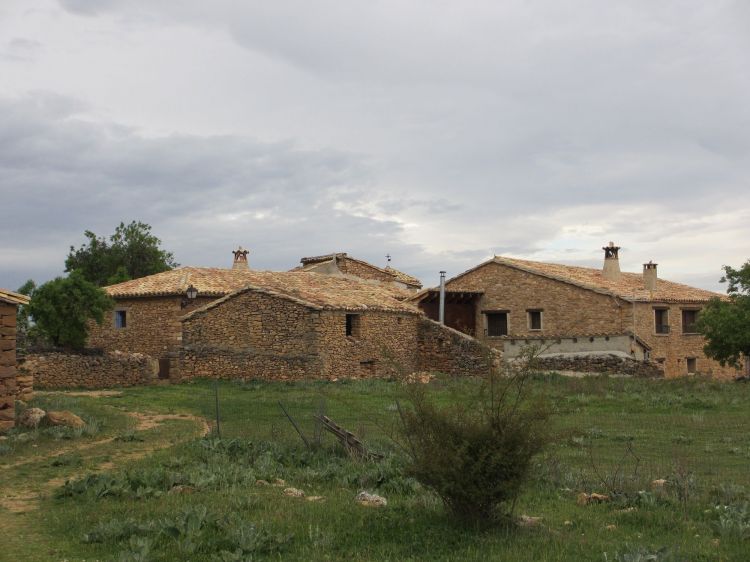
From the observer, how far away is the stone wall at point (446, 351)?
106 feet

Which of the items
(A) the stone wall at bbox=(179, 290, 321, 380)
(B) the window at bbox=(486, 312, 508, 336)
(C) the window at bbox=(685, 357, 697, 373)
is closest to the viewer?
(A) the stone wall at bbox=(179, 290, 321, 380)

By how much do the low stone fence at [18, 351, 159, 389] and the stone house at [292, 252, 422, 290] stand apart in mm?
16394

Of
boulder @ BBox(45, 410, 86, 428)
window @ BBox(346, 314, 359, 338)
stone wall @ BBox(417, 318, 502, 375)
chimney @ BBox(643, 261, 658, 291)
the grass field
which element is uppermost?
chimney @ BBox(643, 261, 658, 291)

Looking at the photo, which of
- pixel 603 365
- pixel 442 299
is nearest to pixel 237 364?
pixel 442 299

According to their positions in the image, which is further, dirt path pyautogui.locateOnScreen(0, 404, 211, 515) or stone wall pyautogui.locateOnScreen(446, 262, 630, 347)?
stone wall pyautogui.locateOnScreen(446, 262, 630, 347)

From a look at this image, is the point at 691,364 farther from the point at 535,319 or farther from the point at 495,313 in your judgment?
the point at 495,313

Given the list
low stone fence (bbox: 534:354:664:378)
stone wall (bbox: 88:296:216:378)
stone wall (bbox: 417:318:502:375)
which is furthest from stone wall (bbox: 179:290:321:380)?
low stone fence (bbox: 534:354:664:378)

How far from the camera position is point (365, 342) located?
30719mm

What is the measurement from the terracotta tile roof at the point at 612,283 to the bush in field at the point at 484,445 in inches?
1090

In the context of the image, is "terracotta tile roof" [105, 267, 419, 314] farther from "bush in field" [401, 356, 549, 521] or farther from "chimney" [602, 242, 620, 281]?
"bush in field" [401, 356, 549, 521]

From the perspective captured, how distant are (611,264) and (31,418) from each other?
98.7 ft

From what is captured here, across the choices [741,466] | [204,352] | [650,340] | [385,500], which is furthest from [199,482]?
[650,340]

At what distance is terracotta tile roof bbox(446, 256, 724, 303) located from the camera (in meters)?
35.5

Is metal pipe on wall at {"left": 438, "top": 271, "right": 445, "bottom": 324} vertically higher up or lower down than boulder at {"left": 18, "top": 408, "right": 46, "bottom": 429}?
higher up
